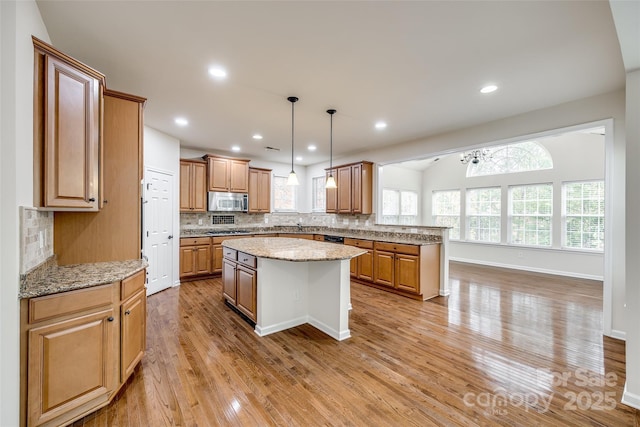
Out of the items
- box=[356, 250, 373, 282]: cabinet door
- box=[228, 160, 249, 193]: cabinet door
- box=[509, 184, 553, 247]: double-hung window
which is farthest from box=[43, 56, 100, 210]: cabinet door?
box=[509, 184, 553, 247]: double-hung window

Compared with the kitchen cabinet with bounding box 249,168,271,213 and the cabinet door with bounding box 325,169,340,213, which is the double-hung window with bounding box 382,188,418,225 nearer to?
the cabinet door with bounding box 325,169,340,213

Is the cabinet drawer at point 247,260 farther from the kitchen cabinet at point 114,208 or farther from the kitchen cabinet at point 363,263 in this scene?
the kitchen cabinet at point 363,263

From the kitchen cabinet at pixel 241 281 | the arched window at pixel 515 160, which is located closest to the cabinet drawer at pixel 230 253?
the kitchen cabinet at pixel 241 281

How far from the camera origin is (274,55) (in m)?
2.31

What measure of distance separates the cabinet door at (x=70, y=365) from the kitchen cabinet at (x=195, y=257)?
343 cm

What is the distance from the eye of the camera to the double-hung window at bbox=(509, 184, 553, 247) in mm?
6211

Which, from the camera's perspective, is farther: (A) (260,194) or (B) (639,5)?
(A) (260,194)

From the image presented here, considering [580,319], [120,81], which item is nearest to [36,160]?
[120,81]

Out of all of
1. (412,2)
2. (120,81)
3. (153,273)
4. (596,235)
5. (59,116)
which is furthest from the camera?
(596,235)

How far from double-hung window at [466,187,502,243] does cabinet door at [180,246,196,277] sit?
7.18 metres

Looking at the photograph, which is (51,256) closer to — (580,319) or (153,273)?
(153,273)

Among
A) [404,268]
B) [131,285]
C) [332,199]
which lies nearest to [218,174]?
[332,199]

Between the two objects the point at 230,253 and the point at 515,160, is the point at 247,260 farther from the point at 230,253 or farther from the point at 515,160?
the point at 515,160

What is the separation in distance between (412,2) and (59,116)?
249 cm
